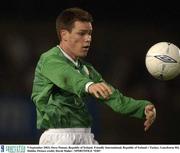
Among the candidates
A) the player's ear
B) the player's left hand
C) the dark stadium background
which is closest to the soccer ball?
the player's left hand

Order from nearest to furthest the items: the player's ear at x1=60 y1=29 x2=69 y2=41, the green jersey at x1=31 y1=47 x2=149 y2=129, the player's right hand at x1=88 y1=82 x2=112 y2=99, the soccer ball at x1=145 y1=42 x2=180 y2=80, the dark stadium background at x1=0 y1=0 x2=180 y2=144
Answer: the player's right hand at x1=88 y1=82 x2=112 y2=99
the green jersey at x1=31 y1=47 x2=149 y2=129
the soccer ball at x1=145 y1=42 x2=180 y2=80
the player's ear at x1=60 y1=29 x2=69 y2=41
the dark stadium background at x1=0 y1=0 x2=180 y2=144

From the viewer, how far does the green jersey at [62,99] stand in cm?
263

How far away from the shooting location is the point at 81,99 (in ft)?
9.04

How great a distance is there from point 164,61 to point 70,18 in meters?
0.52

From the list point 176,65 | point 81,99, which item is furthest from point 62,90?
point 176,65

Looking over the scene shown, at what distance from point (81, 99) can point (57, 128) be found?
0.62 ft

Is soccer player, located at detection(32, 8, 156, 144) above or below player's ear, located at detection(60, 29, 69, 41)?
below

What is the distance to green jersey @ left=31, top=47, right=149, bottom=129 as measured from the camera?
8.62 ft

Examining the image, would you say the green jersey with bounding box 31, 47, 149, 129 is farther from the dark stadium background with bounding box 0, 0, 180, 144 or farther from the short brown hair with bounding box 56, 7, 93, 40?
the dark stadium background with bounding box 0, 0, 180, 144

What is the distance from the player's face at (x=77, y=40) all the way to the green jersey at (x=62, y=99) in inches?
2.5

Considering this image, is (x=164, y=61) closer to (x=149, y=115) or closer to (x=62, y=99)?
(x=149, y=115)

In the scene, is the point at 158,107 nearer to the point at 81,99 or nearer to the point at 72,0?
the point at 81,99

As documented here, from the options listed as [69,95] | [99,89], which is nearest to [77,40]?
[69,95]

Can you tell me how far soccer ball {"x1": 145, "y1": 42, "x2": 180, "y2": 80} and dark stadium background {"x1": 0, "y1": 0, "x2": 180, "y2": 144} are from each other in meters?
0.33
